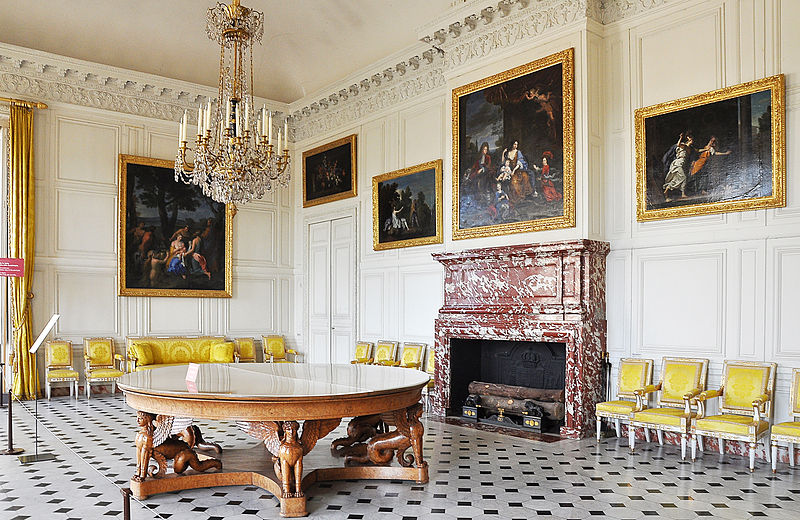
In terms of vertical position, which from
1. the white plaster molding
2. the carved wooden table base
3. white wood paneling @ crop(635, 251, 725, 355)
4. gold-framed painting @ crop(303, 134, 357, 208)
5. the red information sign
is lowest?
the carved wooden table base

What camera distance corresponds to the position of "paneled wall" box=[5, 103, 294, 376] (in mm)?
13203

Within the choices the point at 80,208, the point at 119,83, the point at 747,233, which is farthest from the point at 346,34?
the point at 747,233

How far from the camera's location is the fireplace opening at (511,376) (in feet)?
31.7

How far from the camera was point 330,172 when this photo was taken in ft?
50.0

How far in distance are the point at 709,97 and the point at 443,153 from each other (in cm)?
489

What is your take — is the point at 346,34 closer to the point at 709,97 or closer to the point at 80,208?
the point at 80,208

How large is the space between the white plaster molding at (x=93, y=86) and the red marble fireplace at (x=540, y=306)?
7429 millimetres

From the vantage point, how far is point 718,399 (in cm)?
834

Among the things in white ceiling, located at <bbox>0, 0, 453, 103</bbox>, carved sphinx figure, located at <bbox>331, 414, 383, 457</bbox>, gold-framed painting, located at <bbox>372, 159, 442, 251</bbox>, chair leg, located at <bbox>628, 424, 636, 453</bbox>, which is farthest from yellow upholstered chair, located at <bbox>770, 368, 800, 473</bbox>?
white ceiling, located at <bbox>0, 0, 453, 103</bbox>

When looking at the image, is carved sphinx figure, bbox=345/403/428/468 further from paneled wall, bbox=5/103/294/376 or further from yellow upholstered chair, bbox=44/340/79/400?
paneled wall, bbox=5/103/294/376

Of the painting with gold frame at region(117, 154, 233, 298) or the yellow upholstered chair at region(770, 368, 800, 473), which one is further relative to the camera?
the painting with gold frame at region(117, 154, 233, 298)

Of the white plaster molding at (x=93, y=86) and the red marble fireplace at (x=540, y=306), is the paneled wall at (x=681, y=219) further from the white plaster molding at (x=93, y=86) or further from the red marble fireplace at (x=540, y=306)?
the white plaster molding at (x=93, y=86)

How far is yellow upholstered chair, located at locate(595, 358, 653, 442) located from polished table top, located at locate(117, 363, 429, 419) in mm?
2799

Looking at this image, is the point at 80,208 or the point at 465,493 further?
the point at 80,208
